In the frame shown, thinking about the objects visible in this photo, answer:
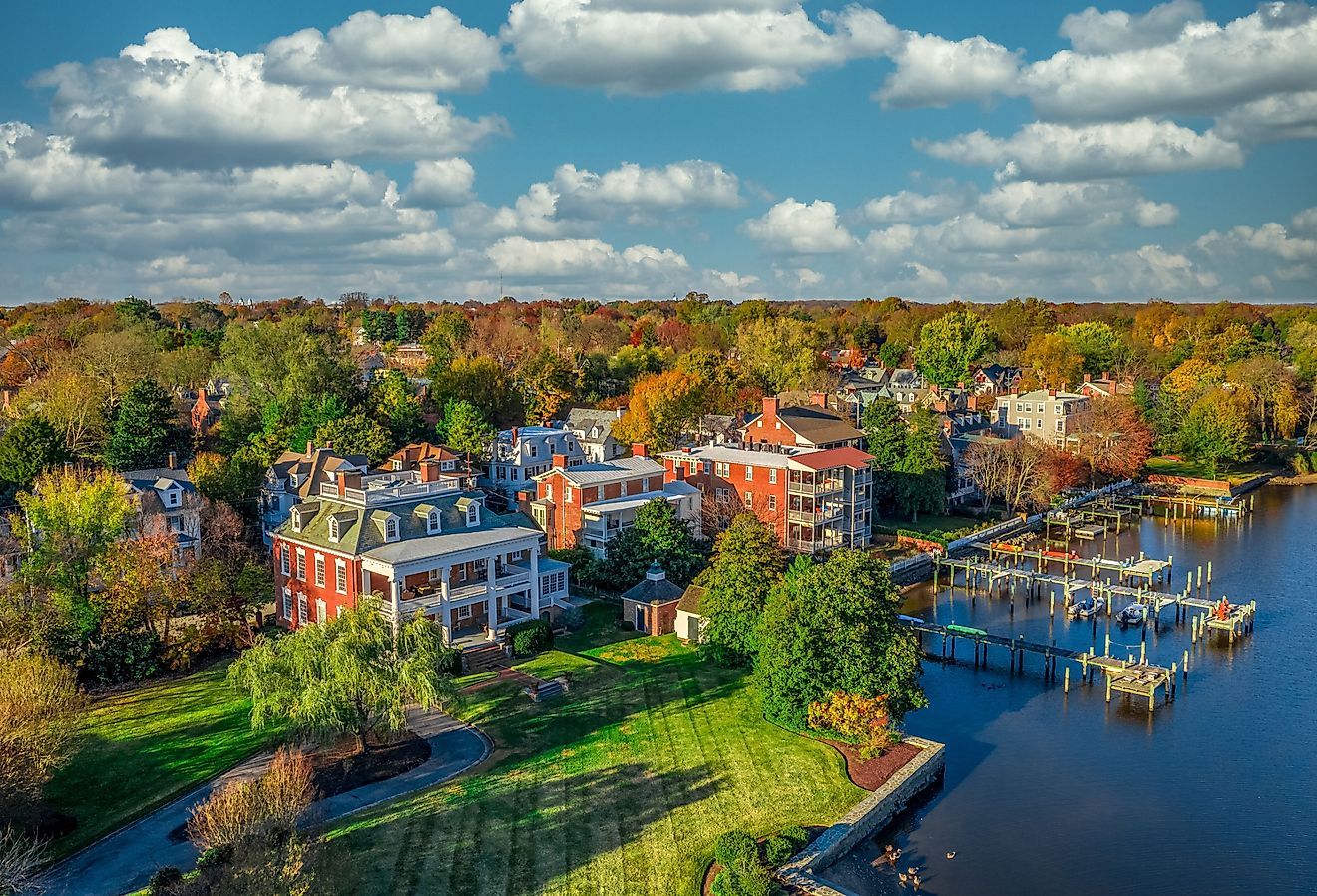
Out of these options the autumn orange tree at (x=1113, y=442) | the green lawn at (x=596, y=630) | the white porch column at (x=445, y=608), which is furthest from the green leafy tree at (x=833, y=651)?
the autumn orange tree at (x=1113, y=442)

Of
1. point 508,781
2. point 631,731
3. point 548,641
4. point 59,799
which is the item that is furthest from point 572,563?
point 59,799

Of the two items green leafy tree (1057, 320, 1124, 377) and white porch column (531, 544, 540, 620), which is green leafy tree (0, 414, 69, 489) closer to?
white porch column (531, 544, 540, 620)

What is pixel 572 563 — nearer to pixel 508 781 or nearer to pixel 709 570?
pixel 709 570

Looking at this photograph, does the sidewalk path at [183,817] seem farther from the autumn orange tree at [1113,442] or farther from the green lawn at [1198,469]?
the green lawn at [1198,469]

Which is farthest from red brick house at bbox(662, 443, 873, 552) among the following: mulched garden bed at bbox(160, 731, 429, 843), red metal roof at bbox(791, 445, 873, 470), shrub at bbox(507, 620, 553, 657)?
mulched garden bed at bbox(160, 731, 429, 843)

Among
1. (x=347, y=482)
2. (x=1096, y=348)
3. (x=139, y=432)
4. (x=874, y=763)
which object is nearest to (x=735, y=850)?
(x=874, y=763)

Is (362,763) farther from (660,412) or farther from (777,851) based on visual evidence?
(660,412)
